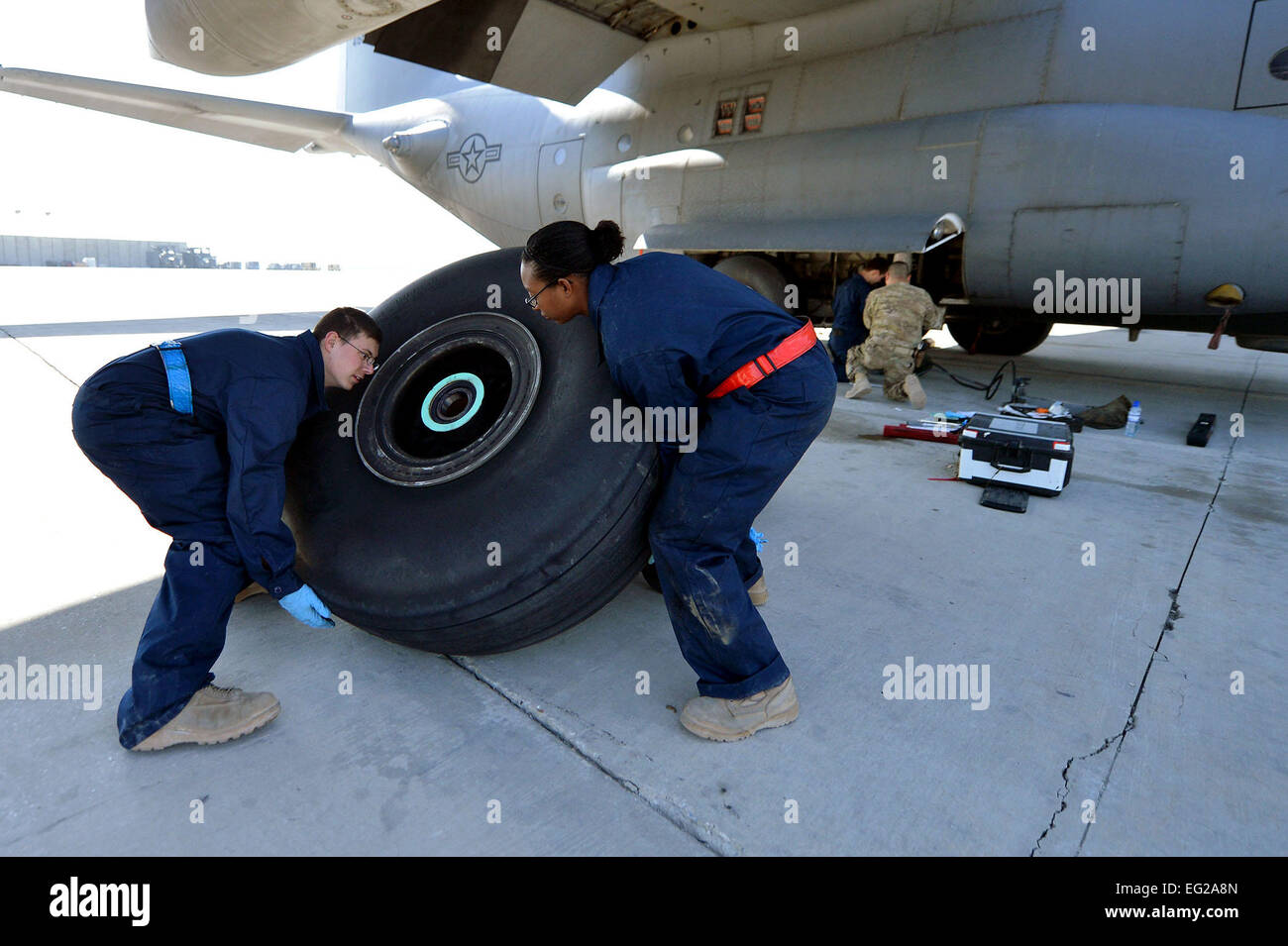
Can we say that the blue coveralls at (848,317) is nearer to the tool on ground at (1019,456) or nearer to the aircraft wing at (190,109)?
the tool on ground at (1019,456)

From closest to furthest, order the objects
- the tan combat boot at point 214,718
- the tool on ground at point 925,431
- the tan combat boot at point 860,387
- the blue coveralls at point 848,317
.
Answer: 1. the tan combat boot at point 214,718
2. the tool on ground at point 925,431
3. the tan combat boot at point 860,387
4. the blue coveralls at point 848,317

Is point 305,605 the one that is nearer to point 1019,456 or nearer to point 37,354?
point 1019,456

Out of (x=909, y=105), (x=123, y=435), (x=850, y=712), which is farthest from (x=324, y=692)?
(x=909, y=105)

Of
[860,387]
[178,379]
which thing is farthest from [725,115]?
[178,379]

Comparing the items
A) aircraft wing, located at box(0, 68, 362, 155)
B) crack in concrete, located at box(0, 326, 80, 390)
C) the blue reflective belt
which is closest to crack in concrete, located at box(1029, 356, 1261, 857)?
the blue reflective belt

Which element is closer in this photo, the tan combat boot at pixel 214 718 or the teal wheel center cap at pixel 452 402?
the tan combat boot at pixel 214 718

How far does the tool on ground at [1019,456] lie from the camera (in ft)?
12.6

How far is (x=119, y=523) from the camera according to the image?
325 cm

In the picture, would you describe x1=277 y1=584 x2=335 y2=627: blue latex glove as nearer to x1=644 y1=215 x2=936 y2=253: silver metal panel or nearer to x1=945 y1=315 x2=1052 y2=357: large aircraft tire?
x1=644 y1=215 x2=936 y2=253: silver metal panel

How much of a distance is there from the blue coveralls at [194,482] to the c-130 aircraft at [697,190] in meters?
0.27

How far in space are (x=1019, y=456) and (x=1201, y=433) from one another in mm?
Result: 2010

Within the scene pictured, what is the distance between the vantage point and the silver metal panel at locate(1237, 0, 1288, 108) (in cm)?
483

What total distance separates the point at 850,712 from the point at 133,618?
232 centimetres

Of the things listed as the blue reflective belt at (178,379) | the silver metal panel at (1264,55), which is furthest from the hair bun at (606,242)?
the silver metal panel at (1264,55)
